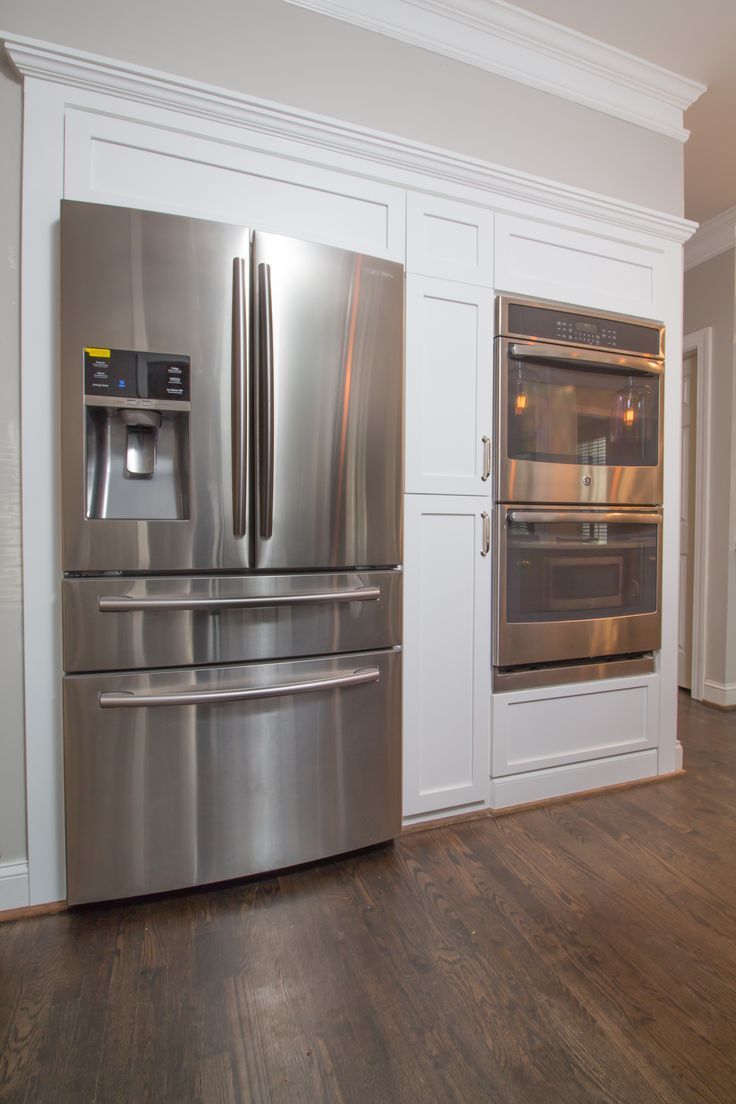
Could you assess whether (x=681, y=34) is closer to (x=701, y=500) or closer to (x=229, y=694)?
(x=701, y=500)

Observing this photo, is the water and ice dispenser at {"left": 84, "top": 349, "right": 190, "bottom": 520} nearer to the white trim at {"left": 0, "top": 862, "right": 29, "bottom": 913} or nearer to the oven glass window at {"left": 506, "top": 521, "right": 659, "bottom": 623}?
the white trim at {"left": 0, "top": 862, "right": 29, "bottom": 913}

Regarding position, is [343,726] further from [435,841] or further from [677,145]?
[677,145]

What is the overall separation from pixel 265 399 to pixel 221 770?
1021 millimetres

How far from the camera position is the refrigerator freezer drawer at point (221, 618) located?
4.58 ft

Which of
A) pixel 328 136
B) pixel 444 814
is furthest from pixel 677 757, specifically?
pixel 328 136

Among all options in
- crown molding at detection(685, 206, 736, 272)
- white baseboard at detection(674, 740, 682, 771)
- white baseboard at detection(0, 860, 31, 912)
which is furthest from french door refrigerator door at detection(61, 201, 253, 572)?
crown molding at detection(685, 206, 736, 272)

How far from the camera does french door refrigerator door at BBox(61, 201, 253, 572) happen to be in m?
1.36

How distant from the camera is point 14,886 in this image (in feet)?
4.73

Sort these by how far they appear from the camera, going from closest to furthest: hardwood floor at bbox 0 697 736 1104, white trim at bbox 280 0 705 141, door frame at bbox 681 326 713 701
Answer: hardwood floor at bbox 0 697 736 1104 < white trim at bbox 280 0 705 141 < door frame at bbox 681 326 713 701

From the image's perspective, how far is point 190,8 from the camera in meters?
1.55

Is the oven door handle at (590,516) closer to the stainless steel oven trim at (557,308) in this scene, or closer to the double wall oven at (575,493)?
the double wall oven at (575,493)

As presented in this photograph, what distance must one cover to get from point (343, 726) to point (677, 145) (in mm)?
2730

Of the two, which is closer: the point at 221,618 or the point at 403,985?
the point at 403,985

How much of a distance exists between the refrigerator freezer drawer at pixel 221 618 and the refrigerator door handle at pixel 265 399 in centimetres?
22
